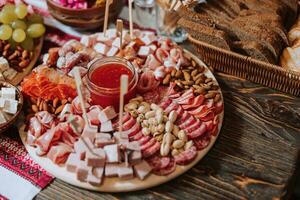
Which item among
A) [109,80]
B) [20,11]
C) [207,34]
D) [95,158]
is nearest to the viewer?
[95,158]

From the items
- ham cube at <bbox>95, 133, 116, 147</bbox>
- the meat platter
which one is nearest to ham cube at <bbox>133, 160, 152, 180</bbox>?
the meat platter

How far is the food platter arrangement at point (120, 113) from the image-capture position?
1350mm

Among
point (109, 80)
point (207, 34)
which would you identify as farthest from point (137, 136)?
point (207, 34)

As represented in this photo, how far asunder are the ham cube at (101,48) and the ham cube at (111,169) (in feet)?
1.66

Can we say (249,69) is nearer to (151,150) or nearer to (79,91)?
(151,150)

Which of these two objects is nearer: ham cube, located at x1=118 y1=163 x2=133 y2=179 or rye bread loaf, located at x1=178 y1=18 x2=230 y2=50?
ham cube, located at x1=118 y1=163 x2=133 y2=179

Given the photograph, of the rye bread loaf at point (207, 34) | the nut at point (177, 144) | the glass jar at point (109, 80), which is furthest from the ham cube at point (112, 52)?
the nut at point (177, 144)

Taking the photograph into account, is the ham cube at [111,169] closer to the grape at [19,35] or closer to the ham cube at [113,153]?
the ham cube at [113,153]

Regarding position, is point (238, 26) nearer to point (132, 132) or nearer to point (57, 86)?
point (132, 132)

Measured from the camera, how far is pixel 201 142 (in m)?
1.45

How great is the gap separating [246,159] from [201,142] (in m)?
0.15

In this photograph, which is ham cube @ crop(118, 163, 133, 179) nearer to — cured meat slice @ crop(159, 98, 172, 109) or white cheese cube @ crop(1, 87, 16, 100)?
cured meat slice @ crop(159, 98, 172, 109)

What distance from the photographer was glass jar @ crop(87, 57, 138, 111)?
1.47 metres

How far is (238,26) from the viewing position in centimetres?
165
